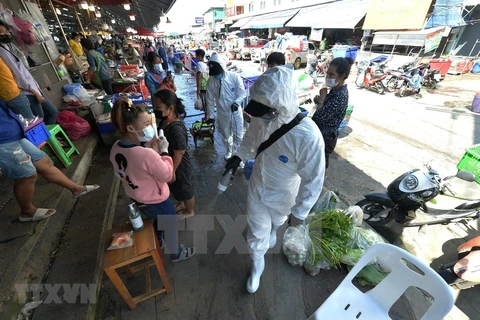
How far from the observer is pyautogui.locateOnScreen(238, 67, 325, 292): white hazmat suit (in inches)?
57.5

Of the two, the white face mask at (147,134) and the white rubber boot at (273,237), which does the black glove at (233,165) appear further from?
the white rubber boot at (273,237)

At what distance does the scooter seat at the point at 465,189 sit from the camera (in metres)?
2.68

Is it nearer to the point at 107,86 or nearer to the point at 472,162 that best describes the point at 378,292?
the point at 472,162

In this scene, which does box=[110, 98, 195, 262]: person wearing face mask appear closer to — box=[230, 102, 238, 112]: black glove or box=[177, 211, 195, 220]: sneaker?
box=[177, 211, 195, 220]: sneaker

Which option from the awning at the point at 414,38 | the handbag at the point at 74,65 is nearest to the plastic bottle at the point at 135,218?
the handbag at the point at 74,65

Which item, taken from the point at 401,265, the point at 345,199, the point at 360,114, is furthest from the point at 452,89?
the point at 401,265

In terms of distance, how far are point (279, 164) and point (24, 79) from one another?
3736 millimetres

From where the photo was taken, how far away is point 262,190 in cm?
187

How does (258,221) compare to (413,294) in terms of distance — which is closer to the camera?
(258,221)

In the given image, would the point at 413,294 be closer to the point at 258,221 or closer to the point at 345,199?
the point at 345,199

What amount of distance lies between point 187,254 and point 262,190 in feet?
4.44

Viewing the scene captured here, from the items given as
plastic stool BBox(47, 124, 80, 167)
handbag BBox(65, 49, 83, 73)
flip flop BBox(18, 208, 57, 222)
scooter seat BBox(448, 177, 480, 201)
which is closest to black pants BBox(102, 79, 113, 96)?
handbag BBox(65, 49, 83, 73)

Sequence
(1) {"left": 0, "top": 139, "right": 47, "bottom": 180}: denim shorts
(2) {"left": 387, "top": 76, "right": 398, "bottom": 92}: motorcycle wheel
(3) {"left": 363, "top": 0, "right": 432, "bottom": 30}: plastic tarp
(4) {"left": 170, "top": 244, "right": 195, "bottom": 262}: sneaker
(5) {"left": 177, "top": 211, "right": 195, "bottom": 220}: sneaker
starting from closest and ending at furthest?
1. (1) {"left": 0, "top": 139, "right": 47, "bottom": 180}: denim shorts
2. (4) {"left": 170, "top": 244, "right": 195, "bottom": 262}: sneaker
3. (5) {"left": 177, "top": 211, "right": 195, "bottom": 220}: sneaker
4. (2) {"left": 387, "top": 76, "right": 398, "bottom": 92}: motorcycle wheel
5. (3) {"left": 363, "top": 0, "right": 432, "bottom": 30}: plastic tarp

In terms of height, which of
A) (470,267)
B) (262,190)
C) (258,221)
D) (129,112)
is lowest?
(470,267)
